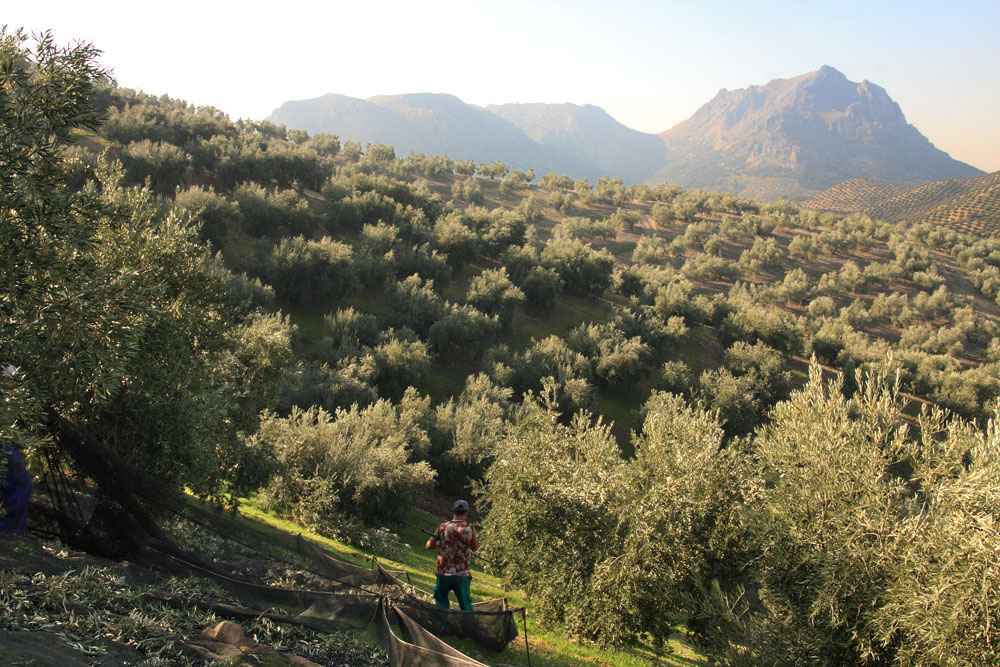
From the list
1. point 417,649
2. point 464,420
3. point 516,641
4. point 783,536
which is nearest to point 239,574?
point 417,649

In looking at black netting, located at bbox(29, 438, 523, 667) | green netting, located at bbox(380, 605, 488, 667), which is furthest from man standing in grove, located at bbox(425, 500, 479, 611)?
green netting, located at bbox(380, 605, 488, 667)

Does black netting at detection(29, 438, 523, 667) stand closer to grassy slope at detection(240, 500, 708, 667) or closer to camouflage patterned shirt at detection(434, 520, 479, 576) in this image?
grassy slope at detection(240, 500, 708, 667)

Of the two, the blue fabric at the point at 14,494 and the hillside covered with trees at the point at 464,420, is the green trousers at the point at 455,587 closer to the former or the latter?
the hillside covered with trees at the point at 464,420

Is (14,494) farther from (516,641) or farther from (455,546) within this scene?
(516,641)

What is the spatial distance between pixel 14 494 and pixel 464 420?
25.8 metres

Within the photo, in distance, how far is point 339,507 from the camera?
77.3ft

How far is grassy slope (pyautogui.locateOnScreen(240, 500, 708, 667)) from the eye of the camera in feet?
44.0

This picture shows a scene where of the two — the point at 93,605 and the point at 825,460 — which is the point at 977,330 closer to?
the point at 825,460

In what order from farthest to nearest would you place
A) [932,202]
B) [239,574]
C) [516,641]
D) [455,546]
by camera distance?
[932,202] < [516,641] < [455,546] < [239,574]

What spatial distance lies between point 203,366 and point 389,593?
8.04 metres

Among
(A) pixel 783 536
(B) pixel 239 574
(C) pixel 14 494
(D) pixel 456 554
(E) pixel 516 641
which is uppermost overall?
(C) pixel 14 494

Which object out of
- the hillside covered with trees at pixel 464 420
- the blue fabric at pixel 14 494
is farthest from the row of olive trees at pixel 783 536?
the blue fabric at pixel 14 494

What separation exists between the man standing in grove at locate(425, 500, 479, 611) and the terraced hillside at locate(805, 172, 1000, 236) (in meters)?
138

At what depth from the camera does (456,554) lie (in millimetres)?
12688
